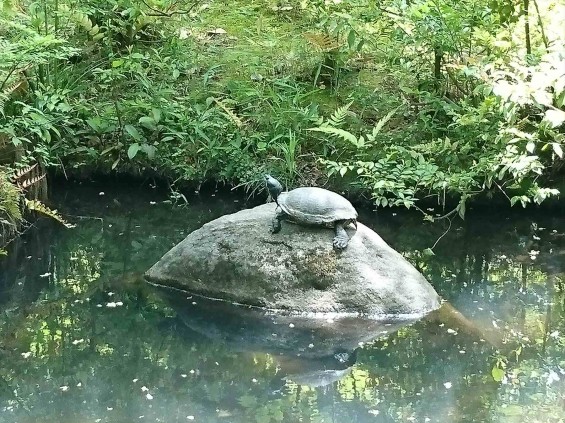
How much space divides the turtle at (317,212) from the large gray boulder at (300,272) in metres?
0.07

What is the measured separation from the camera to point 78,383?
4621 mm

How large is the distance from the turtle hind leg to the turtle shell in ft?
0.24

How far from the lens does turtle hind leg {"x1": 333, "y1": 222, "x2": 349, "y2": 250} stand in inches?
216

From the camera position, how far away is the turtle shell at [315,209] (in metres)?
5.55

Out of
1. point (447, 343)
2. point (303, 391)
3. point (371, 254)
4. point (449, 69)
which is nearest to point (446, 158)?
point (449, 69)

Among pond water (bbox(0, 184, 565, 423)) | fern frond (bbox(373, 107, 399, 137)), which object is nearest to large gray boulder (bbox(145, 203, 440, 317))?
pond water (bbox(0, 184, 565, 423))

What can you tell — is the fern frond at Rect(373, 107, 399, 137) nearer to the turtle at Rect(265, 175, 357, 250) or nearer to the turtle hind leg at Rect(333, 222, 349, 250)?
the turtle at Rect(265, 175, 357, 250)

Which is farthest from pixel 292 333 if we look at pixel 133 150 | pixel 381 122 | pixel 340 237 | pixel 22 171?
pixel 133 150

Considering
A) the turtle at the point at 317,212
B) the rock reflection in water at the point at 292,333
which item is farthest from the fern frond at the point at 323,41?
the rock reflection in water at the point at 292,333

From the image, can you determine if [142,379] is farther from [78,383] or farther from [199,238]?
[199,238]

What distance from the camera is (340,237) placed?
18.1 feet

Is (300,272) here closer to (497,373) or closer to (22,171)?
Result: (497,373)

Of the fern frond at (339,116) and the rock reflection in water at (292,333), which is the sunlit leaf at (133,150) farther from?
the rock reflection in water at (292,333)

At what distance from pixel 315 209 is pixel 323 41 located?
11.5 feet
